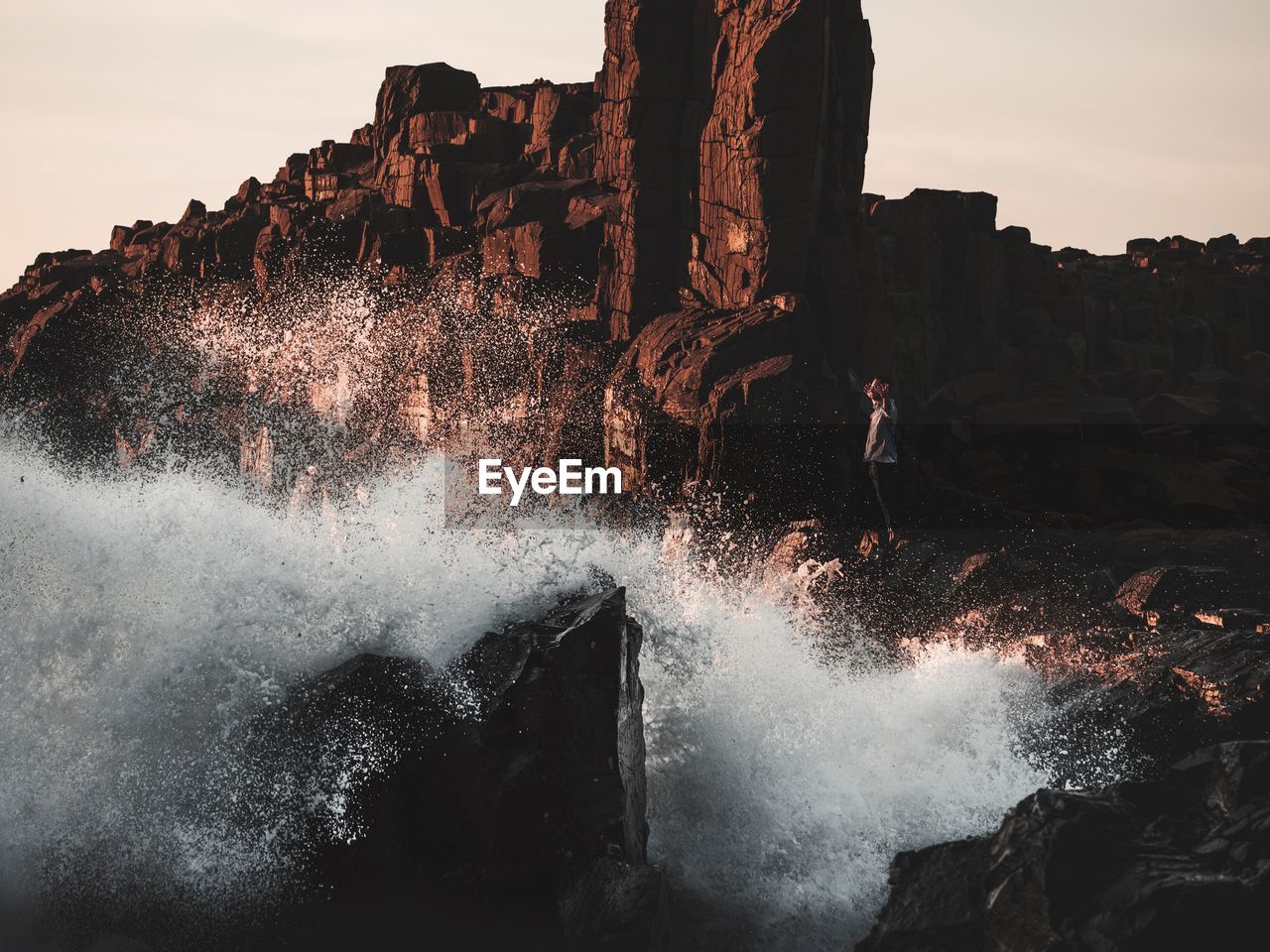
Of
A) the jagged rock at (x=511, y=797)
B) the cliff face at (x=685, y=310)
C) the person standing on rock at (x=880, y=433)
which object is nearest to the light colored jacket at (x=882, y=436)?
the person standing on rock at (x=880, y=433)

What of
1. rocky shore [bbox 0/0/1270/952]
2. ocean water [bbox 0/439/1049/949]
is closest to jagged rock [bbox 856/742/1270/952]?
rocky shore [bbox 0/0/1270/952]

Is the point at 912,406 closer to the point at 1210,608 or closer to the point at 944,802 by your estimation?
the point at 1210,608

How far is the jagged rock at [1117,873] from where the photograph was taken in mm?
7027

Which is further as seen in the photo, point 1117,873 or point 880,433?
point 880,433

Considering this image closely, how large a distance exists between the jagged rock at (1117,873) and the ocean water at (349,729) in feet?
3.86

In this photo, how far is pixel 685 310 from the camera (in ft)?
91.0

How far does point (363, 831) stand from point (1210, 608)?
28.4 feet

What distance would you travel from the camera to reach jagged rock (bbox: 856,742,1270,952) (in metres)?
7.03

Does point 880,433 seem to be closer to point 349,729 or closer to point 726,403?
point 349,729

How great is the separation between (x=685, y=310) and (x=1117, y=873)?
2131 cm

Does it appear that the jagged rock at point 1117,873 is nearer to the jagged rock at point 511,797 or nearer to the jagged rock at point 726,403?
the jagged rock at point 511,797

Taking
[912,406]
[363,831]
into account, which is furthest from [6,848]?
[912,406]

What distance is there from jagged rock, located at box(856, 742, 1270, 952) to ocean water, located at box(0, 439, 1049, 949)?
1.18 meters

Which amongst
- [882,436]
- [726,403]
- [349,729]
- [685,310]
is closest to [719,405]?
[726,403]
